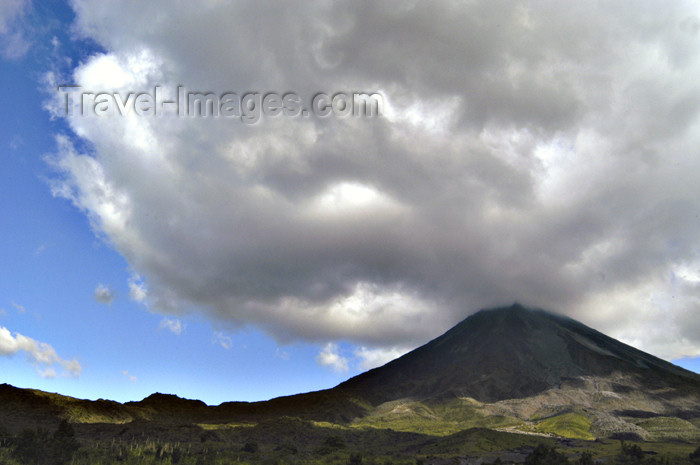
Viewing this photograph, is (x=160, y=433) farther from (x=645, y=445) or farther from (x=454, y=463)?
(x=645, y=445)

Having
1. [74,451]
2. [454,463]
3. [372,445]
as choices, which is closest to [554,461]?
[454,463]

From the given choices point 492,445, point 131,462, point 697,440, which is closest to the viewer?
point 131,462

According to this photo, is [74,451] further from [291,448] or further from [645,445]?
[645,445]

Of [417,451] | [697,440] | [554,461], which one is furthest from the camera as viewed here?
[697,440]

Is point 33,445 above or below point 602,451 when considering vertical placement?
above

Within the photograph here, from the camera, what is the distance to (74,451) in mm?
121812

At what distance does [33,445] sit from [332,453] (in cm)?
7390

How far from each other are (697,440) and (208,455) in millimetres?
187820

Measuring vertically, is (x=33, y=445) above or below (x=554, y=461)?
above

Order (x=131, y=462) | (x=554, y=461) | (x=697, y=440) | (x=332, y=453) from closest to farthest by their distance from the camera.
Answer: (x=131, y=462)
(x=554, y=461)
(x=332, y=453)
(x=697, y=440)

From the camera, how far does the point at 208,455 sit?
128500 mm

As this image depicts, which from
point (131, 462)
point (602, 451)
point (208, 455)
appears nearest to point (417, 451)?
point (602, 451)

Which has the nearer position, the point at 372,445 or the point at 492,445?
the point at 492,445

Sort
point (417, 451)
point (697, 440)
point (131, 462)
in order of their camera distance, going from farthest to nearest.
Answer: point (697, 440), point (417, 451), point (131, 462)
